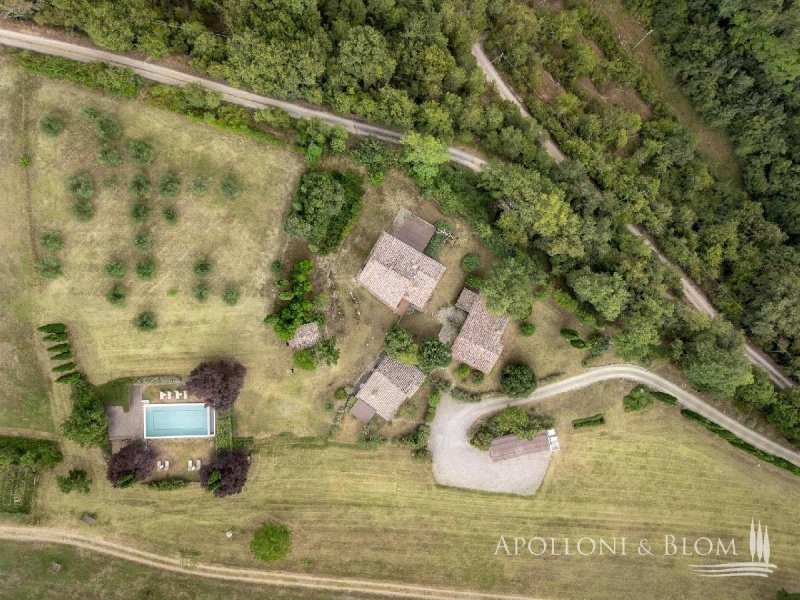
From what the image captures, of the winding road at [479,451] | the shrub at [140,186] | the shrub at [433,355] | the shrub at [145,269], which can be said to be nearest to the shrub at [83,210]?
the shrub at [140,186]

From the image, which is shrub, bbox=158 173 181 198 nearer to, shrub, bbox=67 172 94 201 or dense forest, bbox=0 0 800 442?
shrub, bbox=67 172 94 201

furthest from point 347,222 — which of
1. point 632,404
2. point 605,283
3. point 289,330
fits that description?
point 632,404

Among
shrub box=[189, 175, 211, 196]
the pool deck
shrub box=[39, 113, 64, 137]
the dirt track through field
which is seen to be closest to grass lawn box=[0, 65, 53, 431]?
shrub box=[39, 113, 64, 137]

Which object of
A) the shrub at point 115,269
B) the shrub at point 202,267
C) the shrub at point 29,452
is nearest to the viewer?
the shrub at point 115,269

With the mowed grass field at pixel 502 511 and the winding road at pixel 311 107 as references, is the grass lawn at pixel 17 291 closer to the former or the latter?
the winding road at pixel 311 107

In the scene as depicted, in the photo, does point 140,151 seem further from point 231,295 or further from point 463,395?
point 463,395
